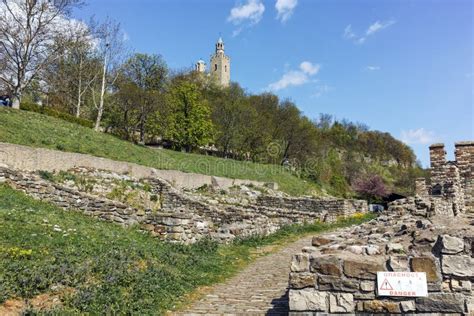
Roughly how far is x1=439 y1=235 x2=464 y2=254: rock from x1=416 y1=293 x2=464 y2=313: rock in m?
0.50

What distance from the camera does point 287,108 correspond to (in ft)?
173

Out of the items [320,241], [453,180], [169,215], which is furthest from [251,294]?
[453,180]

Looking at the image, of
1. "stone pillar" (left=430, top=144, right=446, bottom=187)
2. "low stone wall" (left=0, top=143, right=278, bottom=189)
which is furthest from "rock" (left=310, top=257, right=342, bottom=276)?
"low stone wall" (left=0, top=143, right=278, bottom=189)

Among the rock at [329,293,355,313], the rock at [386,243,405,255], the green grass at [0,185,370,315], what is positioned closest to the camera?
the rock at [329,293,355,313]

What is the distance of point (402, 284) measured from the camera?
174 inches

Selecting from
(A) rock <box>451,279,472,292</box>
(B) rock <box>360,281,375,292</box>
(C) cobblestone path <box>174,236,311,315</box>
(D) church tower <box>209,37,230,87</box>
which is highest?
(D) church tower <box>209,37,230,87</box>

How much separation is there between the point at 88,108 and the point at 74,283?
38058 mm

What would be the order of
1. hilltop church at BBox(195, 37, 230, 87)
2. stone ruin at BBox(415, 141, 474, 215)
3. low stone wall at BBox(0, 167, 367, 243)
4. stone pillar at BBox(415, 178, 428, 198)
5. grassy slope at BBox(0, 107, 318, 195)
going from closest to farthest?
stone ruin at BBox(415, 141, 474, 215) < low stone wall at BBox(0, 167, 367, 243) < stone pillar at BBox(415, 178, 428, 198) < grassy slope at BBox(0, 107, 318, 195) < hilltop church at BBox(195, 37, 230, 87)

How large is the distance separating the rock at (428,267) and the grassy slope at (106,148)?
1787 cm

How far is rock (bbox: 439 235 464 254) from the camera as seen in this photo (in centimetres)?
436

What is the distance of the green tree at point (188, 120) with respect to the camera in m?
38.7

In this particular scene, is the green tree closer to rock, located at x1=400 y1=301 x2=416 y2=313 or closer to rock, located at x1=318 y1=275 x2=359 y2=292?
rock, located at x1=318 y1=275 x2=359 y2=292

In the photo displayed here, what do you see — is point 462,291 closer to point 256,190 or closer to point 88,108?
point 256,190

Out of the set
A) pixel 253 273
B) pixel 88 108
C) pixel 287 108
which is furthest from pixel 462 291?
pixel 287 108
